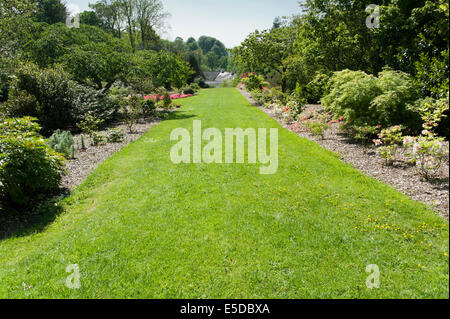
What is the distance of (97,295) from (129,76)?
1297cm

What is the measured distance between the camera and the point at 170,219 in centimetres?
419

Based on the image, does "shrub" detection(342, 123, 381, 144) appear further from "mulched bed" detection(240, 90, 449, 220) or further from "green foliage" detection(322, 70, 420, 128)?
"mulched bed" detection(240, 90, 449, 220)

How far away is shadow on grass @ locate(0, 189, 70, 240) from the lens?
4047 millimetres

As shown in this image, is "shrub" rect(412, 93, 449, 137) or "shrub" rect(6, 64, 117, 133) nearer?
"shrub" rect(412, 93, 449, 137)

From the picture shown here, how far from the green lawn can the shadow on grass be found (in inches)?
5.3

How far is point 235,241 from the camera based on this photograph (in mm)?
3592

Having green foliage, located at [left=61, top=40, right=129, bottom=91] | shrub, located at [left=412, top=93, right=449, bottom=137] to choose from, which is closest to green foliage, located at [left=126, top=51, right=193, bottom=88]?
green foliage, located at [left=61, top=40, right=129, bottom=91]

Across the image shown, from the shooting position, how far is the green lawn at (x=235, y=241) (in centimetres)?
279

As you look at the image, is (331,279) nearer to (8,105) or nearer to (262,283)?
(262,283)

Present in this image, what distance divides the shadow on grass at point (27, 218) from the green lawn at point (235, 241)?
0.14 meters

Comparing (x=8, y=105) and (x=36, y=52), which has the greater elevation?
(x=36, y=52)

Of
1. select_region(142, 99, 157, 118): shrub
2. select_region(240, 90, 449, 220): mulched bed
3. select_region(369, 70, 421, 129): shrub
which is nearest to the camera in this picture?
select_region(240, 90, 449, 220): mulched bed

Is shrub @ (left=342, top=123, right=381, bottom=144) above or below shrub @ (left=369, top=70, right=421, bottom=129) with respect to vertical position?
below
